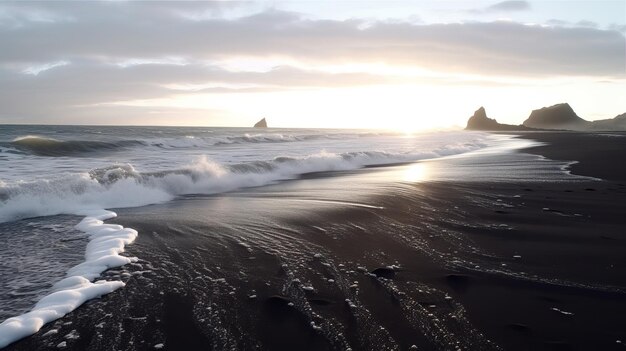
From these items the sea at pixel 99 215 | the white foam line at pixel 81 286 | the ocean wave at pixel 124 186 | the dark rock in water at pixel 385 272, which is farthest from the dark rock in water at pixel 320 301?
the ocean wave at pixel 124 186

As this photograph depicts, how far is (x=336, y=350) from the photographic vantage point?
3404 millimetres

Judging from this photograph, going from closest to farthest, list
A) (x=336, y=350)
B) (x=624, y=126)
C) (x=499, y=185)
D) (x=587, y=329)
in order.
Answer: (x=336, y=350)
(x=587, y=329)
(x=499, y=185)
(x=624, y=126)

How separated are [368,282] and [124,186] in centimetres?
885

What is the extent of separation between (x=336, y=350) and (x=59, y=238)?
5.86 m

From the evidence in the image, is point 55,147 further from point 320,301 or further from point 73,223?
point 320,301

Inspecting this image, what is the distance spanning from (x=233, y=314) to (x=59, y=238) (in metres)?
4.68

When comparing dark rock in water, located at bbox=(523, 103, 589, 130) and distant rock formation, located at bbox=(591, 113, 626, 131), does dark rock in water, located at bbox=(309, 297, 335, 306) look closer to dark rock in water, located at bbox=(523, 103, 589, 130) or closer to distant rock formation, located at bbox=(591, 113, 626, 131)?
A: distant rock formation, located at bbox=(591, 113, 626, 131)

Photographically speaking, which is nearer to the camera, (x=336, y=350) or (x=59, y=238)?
(x=336, y=350)

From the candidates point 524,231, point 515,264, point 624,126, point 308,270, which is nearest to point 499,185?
point 524,231

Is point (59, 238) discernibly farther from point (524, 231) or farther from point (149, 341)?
point (524, 231)

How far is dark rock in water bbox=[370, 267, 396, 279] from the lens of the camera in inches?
198

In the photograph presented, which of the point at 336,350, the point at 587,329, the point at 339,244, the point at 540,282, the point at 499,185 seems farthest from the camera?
the point at 499,185

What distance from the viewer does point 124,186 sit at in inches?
448

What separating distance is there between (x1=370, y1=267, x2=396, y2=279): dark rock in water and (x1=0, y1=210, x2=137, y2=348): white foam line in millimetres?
3084
